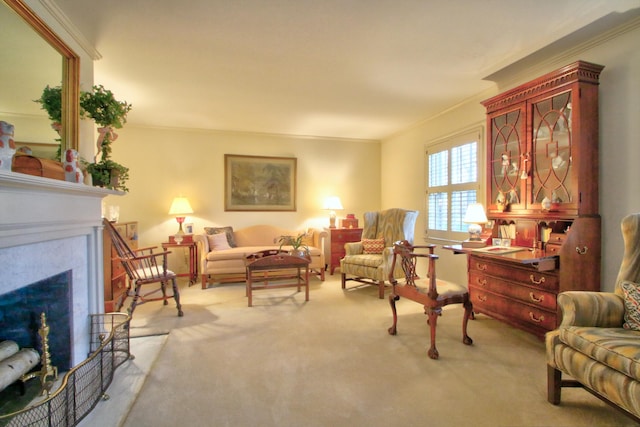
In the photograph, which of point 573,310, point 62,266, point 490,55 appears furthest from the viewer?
point 490,55

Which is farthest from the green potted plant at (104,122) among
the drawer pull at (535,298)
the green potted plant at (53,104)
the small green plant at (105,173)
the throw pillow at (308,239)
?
the drawer pull at (535,298)

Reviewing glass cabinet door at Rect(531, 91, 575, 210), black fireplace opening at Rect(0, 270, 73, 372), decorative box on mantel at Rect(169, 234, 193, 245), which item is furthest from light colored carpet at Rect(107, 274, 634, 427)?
decorative box on mantel at Rect(169, 234, 193, 245)

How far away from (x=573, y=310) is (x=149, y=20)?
350 centimetres

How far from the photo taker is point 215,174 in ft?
17.6

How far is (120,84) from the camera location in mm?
3400

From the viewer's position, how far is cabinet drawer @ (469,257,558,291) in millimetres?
2396

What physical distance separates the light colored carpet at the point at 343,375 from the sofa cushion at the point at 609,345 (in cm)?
41

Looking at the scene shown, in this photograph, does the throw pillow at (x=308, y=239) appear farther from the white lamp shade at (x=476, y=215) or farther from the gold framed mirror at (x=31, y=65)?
the gold framed mirror at (x=31, y=65)

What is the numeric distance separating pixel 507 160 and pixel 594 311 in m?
1.70

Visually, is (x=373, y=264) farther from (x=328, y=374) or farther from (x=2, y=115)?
(x=2, y=115)

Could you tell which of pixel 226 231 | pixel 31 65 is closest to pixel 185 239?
pixel 226 231

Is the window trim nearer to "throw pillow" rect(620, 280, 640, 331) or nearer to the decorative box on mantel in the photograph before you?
"throw pillow" rect(620, 280, 640, 331)

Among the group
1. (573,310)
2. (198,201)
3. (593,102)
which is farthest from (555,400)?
(198,201)

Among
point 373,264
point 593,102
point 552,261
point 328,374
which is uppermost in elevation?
point 593,102
